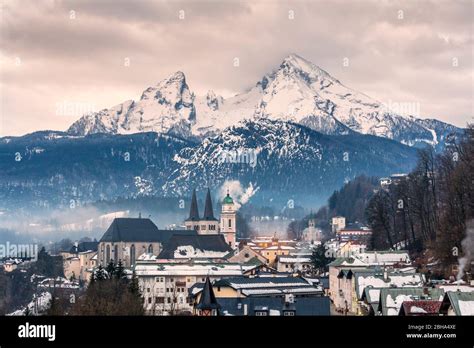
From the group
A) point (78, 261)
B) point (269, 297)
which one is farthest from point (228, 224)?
point (269, 297)

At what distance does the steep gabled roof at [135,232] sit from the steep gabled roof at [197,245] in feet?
67.7

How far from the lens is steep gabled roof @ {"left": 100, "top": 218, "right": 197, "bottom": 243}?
18450cm

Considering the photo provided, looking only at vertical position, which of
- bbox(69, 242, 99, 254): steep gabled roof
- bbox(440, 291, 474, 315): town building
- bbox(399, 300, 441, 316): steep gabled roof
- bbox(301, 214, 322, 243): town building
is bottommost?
bbox(399, 300, 441, 316): steep gabled roof

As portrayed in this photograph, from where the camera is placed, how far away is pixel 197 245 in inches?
6348

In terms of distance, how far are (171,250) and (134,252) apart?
27.5 m

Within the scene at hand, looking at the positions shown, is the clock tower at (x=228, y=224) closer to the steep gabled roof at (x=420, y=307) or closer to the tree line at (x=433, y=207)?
the tree line at (x=433, y=207)

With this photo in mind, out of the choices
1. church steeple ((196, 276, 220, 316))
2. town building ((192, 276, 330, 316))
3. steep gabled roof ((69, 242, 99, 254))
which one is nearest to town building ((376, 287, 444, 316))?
town building ((192, 276, 330, 316))

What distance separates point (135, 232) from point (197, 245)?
99.8ft

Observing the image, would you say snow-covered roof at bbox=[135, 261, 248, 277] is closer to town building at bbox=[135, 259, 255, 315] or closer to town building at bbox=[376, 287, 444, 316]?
town building at bbox=[135, 259, 255, 315]

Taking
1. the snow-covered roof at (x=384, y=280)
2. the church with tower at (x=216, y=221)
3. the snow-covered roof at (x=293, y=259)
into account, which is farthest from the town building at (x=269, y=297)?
the church with tower at (x=216, y=221)

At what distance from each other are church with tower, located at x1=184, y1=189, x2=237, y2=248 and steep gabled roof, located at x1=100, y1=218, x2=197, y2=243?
466cm

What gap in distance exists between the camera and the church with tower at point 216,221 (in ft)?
571

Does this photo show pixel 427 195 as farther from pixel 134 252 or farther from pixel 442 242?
pixel 134 252

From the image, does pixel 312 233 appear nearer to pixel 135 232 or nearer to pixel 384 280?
pixel 135 232
